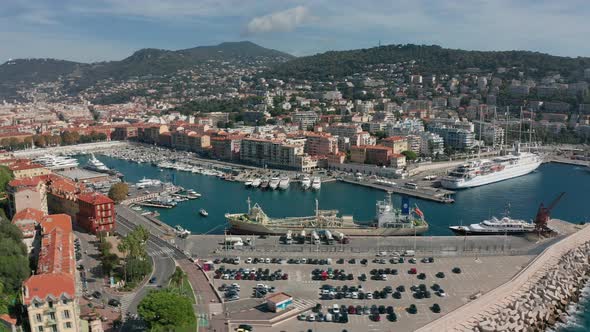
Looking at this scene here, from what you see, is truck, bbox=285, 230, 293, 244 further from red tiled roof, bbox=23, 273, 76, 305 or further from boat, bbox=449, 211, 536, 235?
red tiled roof, bbox=23, 273, 76, 305

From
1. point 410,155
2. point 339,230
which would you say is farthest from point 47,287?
point 410,155

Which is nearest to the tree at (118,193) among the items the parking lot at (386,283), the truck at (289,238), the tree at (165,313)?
the truck at (289,238)

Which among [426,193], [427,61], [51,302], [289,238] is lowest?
[289,238]

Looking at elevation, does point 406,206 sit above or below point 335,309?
above

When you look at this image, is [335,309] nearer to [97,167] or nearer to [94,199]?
[94,199]

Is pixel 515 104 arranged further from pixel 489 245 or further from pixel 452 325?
pixel 452 325

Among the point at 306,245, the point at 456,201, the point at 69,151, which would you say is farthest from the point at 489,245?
the point at 69,151
